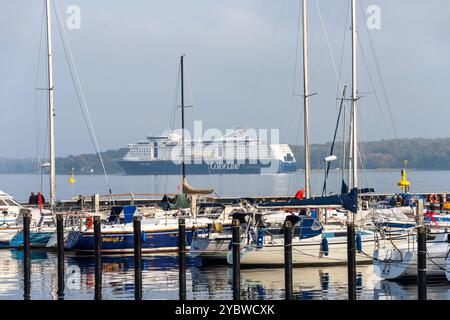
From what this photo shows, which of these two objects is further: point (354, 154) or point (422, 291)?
point (354, 154)

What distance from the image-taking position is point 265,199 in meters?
51.2

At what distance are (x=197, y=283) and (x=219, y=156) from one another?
479 feet

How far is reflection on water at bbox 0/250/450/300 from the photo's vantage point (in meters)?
22.7

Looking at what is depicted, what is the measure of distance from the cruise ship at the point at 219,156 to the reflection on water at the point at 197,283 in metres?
134

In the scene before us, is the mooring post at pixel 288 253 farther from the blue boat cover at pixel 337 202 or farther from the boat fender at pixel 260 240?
the blue boat cover at pixel 337 202

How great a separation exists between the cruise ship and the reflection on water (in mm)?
133737

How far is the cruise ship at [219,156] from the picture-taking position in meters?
167

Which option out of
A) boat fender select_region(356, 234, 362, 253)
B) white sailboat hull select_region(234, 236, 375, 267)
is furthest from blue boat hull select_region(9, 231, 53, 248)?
boat fender select_region(356, 234, 362, 253)

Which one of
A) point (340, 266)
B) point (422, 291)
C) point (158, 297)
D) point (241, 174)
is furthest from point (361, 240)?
point (241, 174)

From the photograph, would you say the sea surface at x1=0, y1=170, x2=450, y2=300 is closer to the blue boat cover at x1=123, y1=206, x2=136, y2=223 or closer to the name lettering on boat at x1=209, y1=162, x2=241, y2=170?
the blue boat cover at x1=123, y1=206, x2=136, y2=223

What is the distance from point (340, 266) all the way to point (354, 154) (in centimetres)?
812
